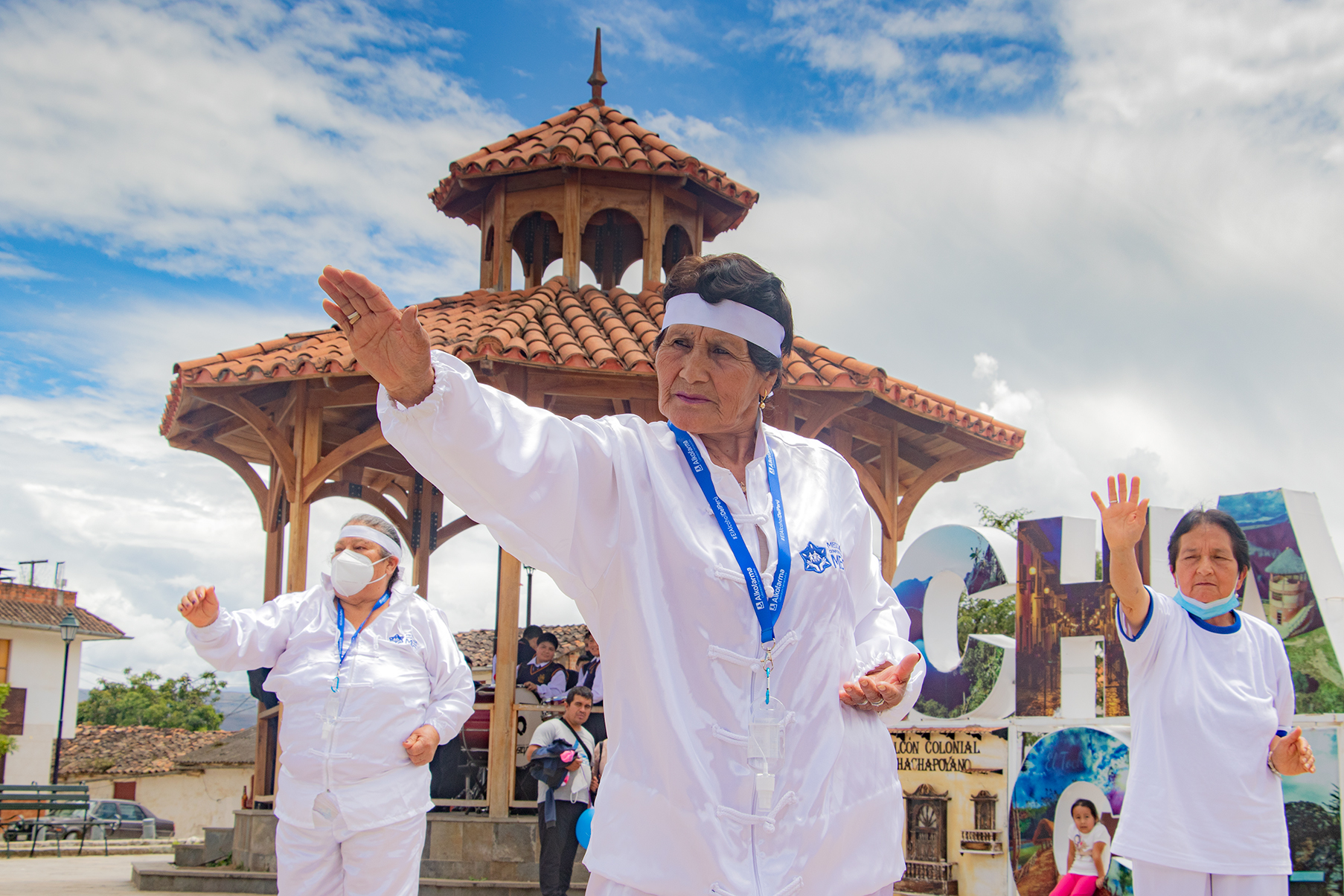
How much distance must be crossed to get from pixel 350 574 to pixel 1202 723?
12.9ft

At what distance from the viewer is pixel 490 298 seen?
11.8 metres

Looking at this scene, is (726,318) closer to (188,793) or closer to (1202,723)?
(1202,723)

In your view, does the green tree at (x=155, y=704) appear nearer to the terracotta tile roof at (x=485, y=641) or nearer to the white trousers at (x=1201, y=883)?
the terracotta tile roof at (x=485, y=641)

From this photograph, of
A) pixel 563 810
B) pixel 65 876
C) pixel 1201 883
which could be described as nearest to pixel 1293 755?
pixel 1201 883

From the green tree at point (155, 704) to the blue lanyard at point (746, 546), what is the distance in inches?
2628

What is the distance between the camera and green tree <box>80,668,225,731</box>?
63.7m

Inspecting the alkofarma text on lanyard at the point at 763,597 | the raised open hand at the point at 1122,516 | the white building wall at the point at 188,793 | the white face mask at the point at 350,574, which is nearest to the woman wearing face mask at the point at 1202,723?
the raised open hand at the point at 1122,516

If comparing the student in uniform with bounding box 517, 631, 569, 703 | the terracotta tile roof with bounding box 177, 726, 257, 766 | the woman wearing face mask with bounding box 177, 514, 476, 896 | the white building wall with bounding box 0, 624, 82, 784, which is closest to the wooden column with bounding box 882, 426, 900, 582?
the student in uniform with bounding box 517, 631, 569, 703

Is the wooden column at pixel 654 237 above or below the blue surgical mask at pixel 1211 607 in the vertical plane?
above

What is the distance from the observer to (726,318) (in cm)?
253

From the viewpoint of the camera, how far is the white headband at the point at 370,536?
5945 millimetres

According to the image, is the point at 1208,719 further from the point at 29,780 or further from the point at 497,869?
the point at 29,780

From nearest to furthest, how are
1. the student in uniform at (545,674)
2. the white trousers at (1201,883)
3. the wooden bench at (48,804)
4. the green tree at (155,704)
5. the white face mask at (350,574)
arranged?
the white trousers at (1201,883) < the white face mask at (350,574) < the student in uniform at (545,674) < the wooden bench at (48,804) < the green tree at (155,704)

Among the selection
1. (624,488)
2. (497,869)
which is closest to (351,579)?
(624,488)
